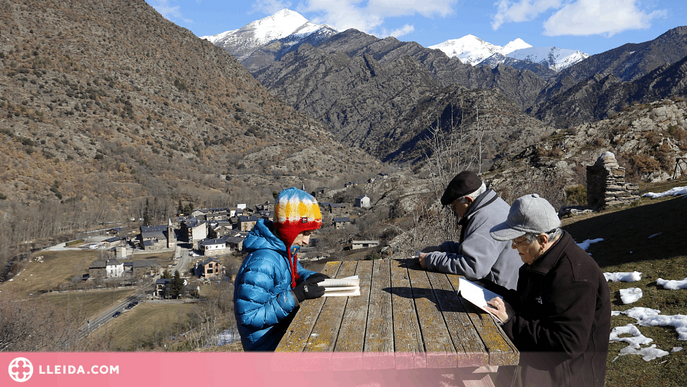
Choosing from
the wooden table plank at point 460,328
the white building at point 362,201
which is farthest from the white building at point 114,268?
the wooden table plank at point 460,328

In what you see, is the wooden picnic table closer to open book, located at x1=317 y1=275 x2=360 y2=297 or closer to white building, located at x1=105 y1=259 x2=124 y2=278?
open book, located at x1=317 y1=275 x2=360 y2=297

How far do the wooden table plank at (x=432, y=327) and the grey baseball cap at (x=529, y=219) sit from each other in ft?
2.11

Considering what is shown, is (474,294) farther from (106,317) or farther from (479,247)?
(106,317)

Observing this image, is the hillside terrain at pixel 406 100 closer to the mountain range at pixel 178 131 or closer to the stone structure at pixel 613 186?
the mountain range at pixel 178 131

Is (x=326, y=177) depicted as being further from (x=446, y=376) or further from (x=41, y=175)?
(x=446, y=376)

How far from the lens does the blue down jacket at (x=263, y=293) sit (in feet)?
9.01

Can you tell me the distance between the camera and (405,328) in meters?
2.43

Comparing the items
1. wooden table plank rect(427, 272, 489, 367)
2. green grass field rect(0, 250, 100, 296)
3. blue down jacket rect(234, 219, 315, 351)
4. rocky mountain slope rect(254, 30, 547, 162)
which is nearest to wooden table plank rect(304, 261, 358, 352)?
blue down jacket rect(234, 219, 315, 351)

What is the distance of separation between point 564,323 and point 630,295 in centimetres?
569

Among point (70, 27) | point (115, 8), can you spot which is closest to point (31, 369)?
point (70, 27)

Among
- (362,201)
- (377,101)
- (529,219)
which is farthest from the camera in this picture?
(377,101)

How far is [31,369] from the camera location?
3.15 metres

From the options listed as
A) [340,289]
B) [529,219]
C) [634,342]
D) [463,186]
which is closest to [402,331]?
[340,289]

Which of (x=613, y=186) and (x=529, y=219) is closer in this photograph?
(x=529, y=219)
